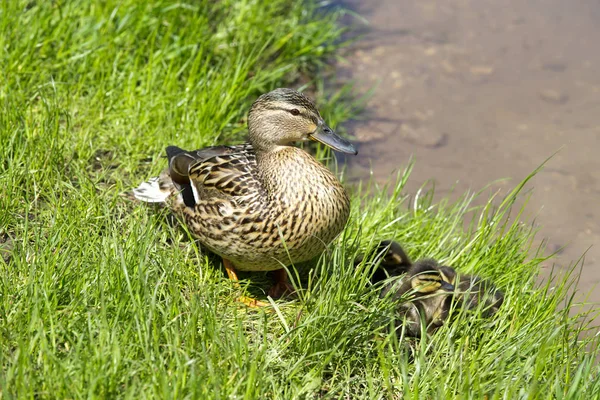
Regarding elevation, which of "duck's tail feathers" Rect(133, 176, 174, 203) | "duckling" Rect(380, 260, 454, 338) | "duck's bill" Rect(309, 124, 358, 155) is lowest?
"duckling" Rect(380, 260, 454, 338)

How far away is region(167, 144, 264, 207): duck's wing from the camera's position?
3.70 meters

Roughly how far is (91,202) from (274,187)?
922 millimetres

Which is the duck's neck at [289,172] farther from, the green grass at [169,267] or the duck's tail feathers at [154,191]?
the duck's tail feathers at [154,191]

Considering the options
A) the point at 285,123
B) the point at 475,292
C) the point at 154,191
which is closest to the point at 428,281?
the point at 475,292

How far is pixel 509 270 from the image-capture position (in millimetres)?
4094

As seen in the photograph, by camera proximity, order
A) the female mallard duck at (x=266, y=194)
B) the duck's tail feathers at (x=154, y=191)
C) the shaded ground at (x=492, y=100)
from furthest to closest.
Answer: the shaded ground at (x=492, y=100) → the duck's tail feathers at (x=154, y=191) → the female mallard duck at (x=266, y=194)

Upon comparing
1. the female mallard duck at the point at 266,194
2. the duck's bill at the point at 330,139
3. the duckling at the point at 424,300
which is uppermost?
the duck's bill at the point at 330,139

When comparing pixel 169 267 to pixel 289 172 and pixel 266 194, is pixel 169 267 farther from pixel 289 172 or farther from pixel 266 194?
pixel 289 172

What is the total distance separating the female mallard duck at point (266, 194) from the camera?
3586 millimetres

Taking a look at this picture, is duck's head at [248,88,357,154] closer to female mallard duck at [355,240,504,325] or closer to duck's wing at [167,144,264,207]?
duck's wing at [167,144,264,207]

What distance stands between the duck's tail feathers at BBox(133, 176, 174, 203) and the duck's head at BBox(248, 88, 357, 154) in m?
0.52

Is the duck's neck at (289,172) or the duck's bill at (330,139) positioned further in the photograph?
the duck's bill at (330,139)

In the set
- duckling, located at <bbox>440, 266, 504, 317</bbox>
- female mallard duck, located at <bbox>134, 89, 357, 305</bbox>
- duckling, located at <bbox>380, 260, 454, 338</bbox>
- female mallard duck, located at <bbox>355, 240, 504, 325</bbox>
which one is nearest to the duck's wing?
female mallard duck, located at <bbox>134, 89, 357, 305</bbox>

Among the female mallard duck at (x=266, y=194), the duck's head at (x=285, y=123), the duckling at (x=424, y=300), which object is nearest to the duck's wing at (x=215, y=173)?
the female mallard duck at (x=266, y=194)
